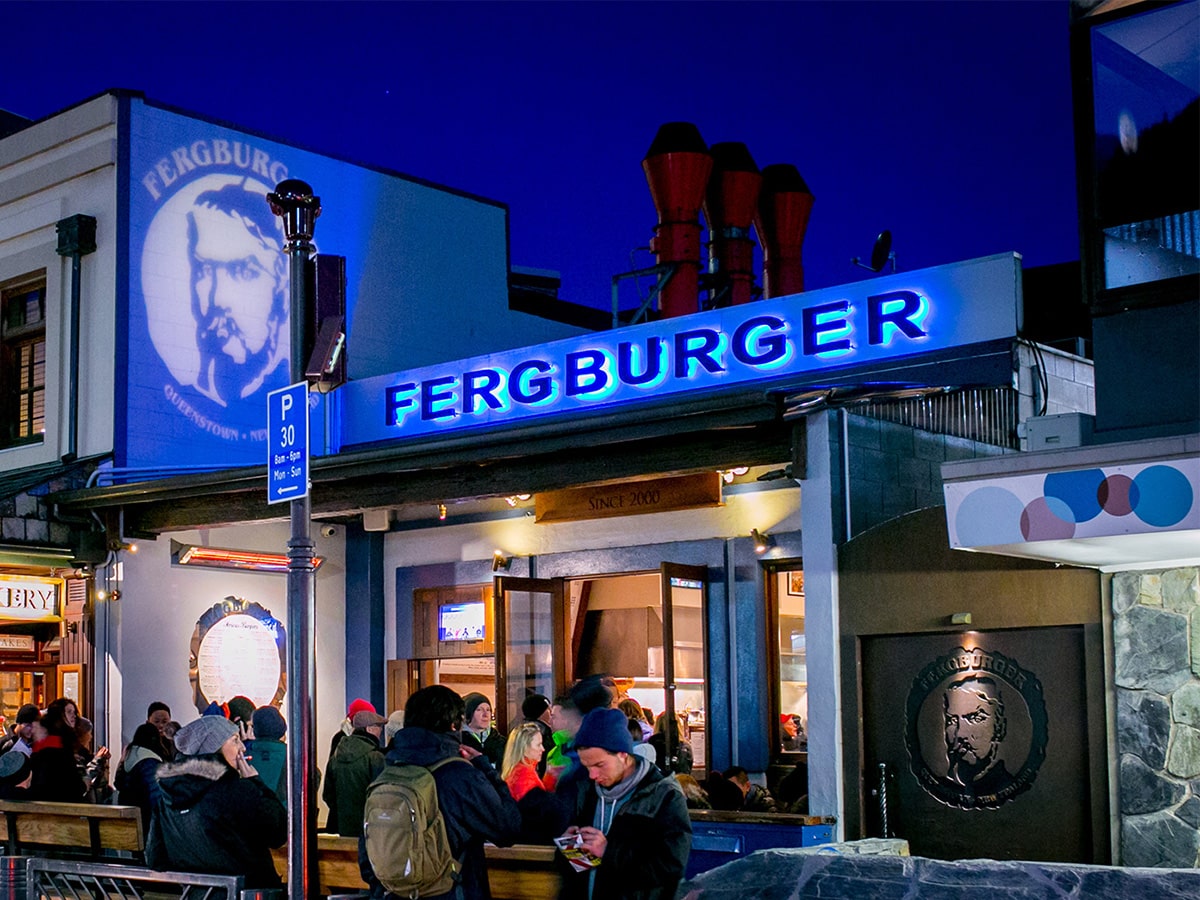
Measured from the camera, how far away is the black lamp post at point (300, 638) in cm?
815

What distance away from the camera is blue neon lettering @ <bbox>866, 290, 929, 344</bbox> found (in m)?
11.9

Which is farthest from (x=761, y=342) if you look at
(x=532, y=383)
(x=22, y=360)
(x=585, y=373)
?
(x=22, y=360)

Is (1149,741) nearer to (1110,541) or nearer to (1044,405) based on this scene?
(1110,541)

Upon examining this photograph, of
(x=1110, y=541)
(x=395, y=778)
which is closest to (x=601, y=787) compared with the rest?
(x=395, y=778)

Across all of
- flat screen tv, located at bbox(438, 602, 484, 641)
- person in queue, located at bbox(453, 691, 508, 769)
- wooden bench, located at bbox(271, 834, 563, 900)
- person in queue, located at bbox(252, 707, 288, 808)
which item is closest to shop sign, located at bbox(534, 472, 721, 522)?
flat screen tv, located at bbox(438, 602, 484, 641)

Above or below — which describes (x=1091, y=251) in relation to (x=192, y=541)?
above

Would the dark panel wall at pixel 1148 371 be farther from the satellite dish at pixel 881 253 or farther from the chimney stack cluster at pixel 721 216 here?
the chimney stack cluster at pixel 721 216

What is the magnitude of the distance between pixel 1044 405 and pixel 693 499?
12.8 feet

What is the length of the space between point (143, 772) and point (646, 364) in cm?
535

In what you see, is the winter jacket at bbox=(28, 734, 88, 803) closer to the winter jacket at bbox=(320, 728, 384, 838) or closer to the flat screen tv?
the winter jacket at bbox=(320, 728, 384, 838)

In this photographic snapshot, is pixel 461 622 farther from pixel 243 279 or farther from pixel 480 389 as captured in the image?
pixel 243 279

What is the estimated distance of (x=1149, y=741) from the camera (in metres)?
9.65

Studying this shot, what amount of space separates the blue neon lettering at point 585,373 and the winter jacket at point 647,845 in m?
7.70

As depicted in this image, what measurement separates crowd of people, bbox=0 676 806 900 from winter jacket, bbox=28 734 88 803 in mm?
639
